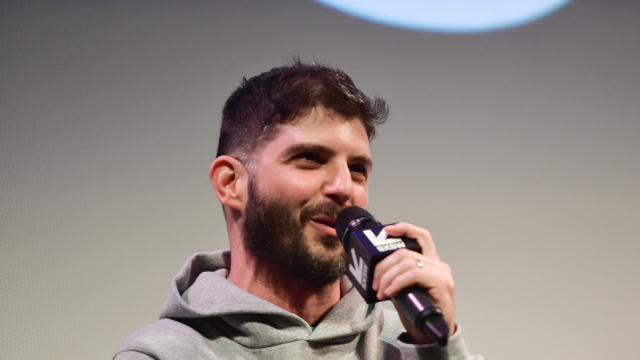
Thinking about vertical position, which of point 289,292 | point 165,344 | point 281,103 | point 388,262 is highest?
point 281,103

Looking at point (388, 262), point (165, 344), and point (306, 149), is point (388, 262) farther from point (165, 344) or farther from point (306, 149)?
point (165, 344)

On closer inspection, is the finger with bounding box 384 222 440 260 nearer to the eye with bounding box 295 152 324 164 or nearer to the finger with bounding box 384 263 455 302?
the finger with bounding box 384 263 455 302

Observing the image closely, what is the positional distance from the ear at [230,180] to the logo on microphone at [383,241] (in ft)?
1.66

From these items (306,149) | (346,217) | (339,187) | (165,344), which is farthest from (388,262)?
(165,344)

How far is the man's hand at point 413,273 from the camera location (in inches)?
34.5

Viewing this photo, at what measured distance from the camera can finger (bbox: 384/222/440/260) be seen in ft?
3.16

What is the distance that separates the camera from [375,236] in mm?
956

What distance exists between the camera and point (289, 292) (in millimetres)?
1325

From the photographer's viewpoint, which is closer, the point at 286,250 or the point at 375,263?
the point at 375,263

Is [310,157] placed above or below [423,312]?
above

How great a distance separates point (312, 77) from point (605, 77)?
1.65 meters

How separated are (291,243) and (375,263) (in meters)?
0.36

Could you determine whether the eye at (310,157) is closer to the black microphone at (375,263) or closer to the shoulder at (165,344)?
the black microphone at (375,263)

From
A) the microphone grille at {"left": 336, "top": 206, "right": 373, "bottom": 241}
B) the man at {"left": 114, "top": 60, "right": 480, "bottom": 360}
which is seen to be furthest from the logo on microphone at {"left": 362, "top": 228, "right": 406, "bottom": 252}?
the man at {"left": 114, "top": 60, "right": 480, "bottom": 360}
